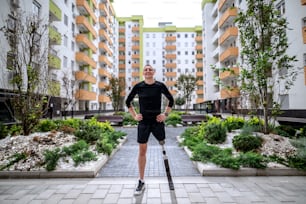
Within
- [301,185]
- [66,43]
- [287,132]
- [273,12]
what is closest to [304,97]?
[287,132]

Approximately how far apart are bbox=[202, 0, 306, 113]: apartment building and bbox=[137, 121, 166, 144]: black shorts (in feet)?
15.2

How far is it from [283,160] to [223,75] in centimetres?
2654

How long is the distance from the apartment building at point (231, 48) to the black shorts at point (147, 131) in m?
4.63

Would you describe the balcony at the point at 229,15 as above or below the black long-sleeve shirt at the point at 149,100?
above

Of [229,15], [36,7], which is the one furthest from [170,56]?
[36,7]

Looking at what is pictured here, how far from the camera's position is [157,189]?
12.5 ft

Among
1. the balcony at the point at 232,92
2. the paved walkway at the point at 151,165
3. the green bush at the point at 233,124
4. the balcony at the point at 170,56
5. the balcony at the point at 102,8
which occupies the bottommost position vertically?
the paved walkway at the point at 151,165

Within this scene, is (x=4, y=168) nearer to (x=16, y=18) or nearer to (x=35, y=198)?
(x=35, y=198)

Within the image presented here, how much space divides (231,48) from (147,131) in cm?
2676

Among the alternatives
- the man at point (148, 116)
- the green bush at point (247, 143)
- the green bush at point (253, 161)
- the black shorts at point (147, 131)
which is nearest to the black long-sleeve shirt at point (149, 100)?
the man at point (148, 116)

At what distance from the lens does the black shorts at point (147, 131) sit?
3.71 meters

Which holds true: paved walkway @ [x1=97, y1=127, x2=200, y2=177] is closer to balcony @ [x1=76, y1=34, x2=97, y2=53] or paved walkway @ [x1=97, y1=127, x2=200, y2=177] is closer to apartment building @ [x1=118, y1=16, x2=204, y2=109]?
balcony @ [x1=76, y1=34, x2=97, y2=53]

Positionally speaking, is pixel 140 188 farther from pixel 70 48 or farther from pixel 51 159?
pixel 70 48

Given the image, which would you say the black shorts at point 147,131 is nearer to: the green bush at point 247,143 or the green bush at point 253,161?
the green bush at point 253,161
